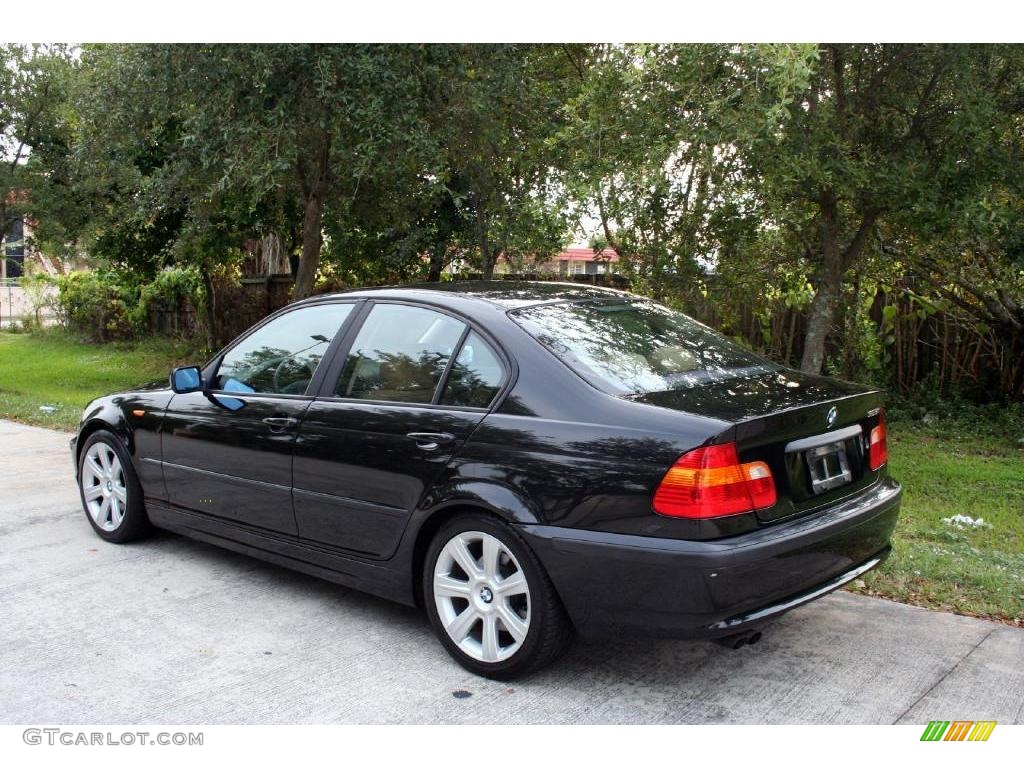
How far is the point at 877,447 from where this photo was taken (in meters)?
4.20

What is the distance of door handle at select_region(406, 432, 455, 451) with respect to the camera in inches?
155

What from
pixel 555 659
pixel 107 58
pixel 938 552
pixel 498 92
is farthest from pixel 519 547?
pixel 107 58

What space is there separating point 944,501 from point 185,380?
574 cm

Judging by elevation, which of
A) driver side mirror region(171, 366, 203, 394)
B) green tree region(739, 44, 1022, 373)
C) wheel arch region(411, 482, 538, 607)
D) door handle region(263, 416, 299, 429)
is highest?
green tree region(739, 44, 1022, 373)

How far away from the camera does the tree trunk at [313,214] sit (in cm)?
1039

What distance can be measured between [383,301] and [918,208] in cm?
522

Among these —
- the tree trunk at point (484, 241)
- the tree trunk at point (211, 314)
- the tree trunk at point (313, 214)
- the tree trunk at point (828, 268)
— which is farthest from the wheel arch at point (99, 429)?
the tree trunk at point (211, 314)

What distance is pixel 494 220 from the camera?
10.8m

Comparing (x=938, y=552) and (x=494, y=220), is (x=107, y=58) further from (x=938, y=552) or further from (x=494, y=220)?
(x=938, y=552)

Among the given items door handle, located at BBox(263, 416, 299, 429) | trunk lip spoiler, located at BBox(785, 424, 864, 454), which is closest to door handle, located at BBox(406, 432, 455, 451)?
door handle, located at BBox(263, 416, 299, 429)

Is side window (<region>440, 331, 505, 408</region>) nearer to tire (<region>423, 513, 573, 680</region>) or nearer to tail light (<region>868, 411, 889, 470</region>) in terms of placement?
tire (<region>423, 513, 573, 680</region>)

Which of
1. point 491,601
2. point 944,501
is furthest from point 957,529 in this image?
point 491,601

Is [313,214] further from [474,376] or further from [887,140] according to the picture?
[474,376]

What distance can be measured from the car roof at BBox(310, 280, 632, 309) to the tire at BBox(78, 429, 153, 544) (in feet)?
5.89
